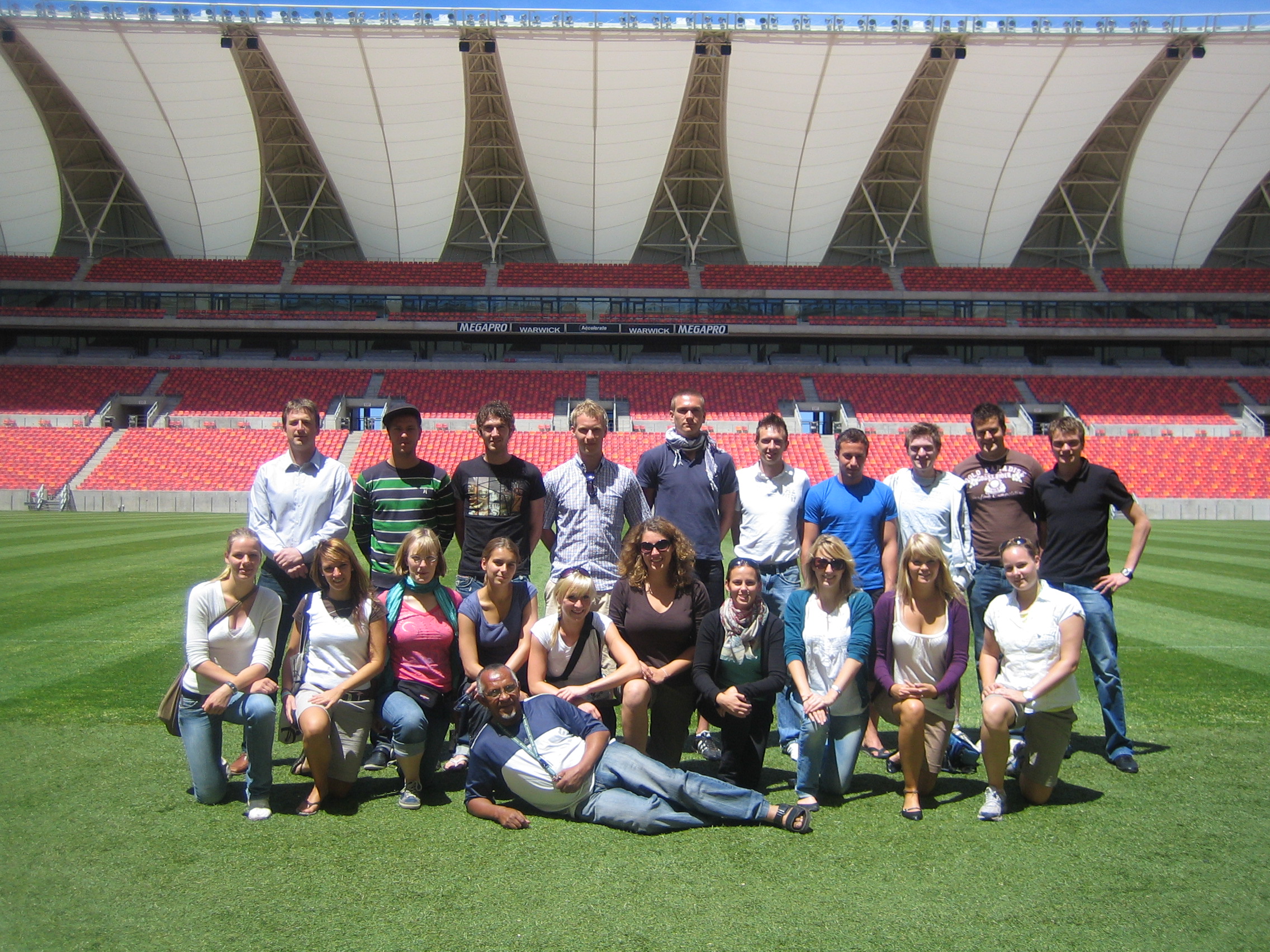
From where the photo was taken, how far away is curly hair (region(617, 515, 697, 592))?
17.1 ft

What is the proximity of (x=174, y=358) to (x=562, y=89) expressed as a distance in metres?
23.6

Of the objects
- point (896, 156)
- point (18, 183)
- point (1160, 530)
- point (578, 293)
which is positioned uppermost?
point (896, 156)

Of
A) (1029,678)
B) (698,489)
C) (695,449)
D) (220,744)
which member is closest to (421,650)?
(220,744)

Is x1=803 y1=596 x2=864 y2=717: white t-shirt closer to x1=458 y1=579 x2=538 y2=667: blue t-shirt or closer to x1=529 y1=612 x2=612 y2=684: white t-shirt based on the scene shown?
x1=529 y1=612 x2=612 y2=684: white t-shirt

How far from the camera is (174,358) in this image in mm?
41000

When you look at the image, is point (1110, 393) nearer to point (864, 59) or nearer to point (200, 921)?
point (864, 59)

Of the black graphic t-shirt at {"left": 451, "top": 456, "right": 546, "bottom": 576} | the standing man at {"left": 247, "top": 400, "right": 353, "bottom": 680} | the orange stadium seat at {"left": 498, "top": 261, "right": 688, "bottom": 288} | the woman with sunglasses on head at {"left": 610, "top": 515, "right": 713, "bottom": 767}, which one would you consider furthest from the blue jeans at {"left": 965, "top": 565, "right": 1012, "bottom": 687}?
the orange stadium seat at {"left": 498, "top": 261, "right": 688, "bottom": 288}

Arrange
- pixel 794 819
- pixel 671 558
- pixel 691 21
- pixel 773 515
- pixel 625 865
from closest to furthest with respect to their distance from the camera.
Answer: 1. pixel 625 865
2. pixel 794 819
3. pixel 671 558
4. pixel 773 515
5. pixel 691 21

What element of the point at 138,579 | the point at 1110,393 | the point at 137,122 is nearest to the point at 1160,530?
the point at 1110,393

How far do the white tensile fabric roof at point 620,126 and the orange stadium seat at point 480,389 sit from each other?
694cm

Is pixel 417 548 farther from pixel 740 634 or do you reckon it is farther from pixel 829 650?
pixel 829 650

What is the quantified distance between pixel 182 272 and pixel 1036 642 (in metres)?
45.2

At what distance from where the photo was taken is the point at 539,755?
4.71 meters

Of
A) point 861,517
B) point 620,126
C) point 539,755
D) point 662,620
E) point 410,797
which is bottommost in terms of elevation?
point 410,797
